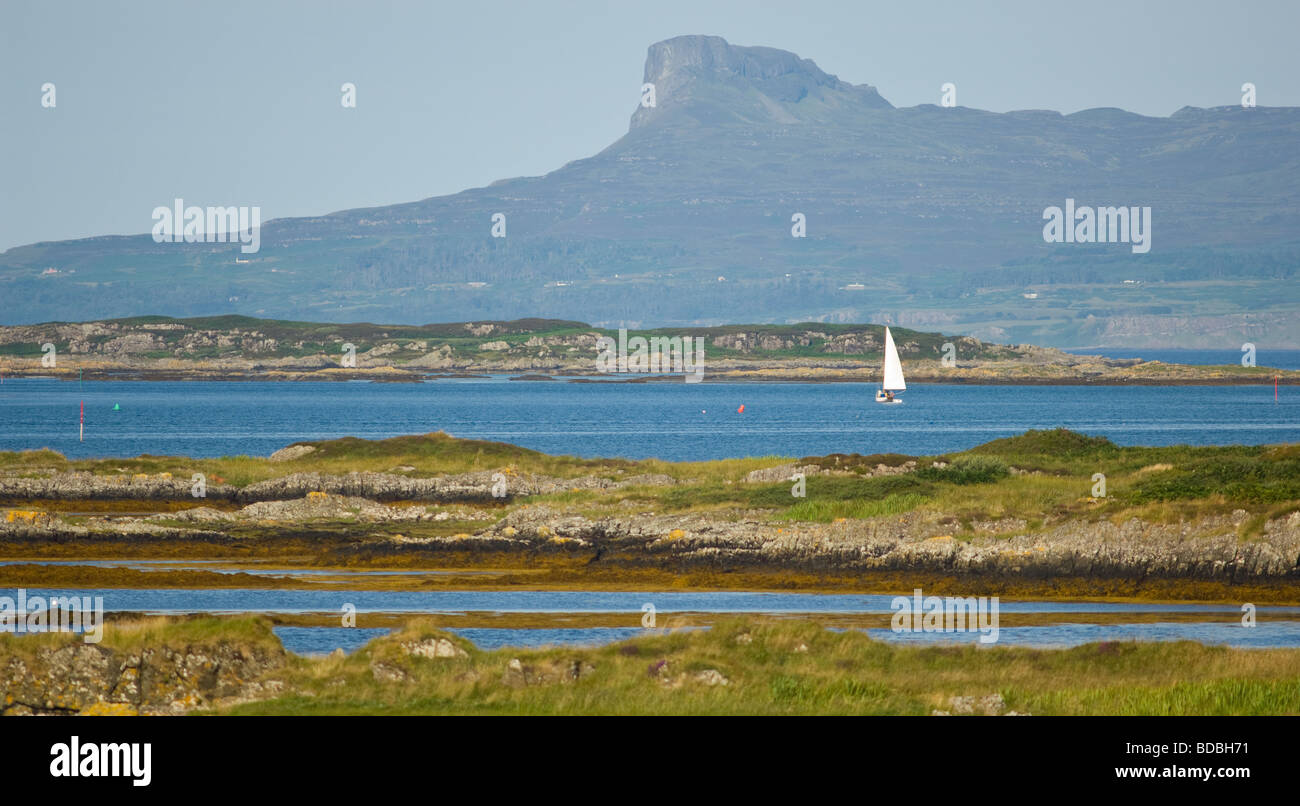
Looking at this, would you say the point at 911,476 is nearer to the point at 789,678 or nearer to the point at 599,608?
the point at 599,608

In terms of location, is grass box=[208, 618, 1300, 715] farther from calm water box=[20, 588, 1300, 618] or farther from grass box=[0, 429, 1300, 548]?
grass box=[0, 429, 1300, 548]

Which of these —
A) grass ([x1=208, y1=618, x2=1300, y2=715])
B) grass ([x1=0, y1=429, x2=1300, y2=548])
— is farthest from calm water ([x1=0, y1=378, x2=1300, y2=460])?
grass ([x1=208, y1=618, x2=1300, y2=715])

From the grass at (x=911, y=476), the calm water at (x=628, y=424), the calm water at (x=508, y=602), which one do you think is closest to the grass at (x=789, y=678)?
the calm water at (x=508, y=602)

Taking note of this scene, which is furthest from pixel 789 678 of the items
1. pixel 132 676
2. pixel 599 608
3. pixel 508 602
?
pixel 508 602

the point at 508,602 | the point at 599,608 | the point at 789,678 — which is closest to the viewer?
the point at 789,678

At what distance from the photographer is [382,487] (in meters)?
63.9

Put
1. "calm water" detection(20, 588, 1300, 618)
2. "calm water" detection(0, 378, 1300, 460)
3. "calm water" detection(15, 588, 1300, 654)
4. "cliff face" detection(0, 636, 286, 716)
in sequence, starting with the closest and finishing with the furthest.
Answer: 1. "cliff face" detection(0, 636, 286, 716)
2. "calm water" detection(15, 588, 1300, 654)
3. "calm water" detection(20, 588, 1300, 618)
4. "calm water" detection(0, 378, 1300, 460)

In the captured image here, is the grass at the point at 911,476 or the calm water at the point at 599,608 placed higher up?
the grass at the point at 911,476

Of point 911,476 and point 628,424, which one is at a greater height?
point 911,476

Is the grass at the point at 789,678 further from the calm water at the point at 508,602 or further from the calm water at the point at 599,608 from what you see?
the calm water at the point at 508,602

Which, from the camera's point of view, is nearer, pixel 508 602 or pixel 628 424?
pixel 508 602

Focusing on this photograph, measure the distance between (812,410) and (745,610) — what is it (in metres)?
140

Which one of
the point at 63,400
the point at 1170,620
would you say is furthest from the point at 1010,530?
the point at 63,400

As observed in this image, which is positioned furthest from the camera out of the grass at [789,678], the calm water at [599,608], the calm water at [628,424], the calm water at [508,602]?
the calm water at [628,424]
